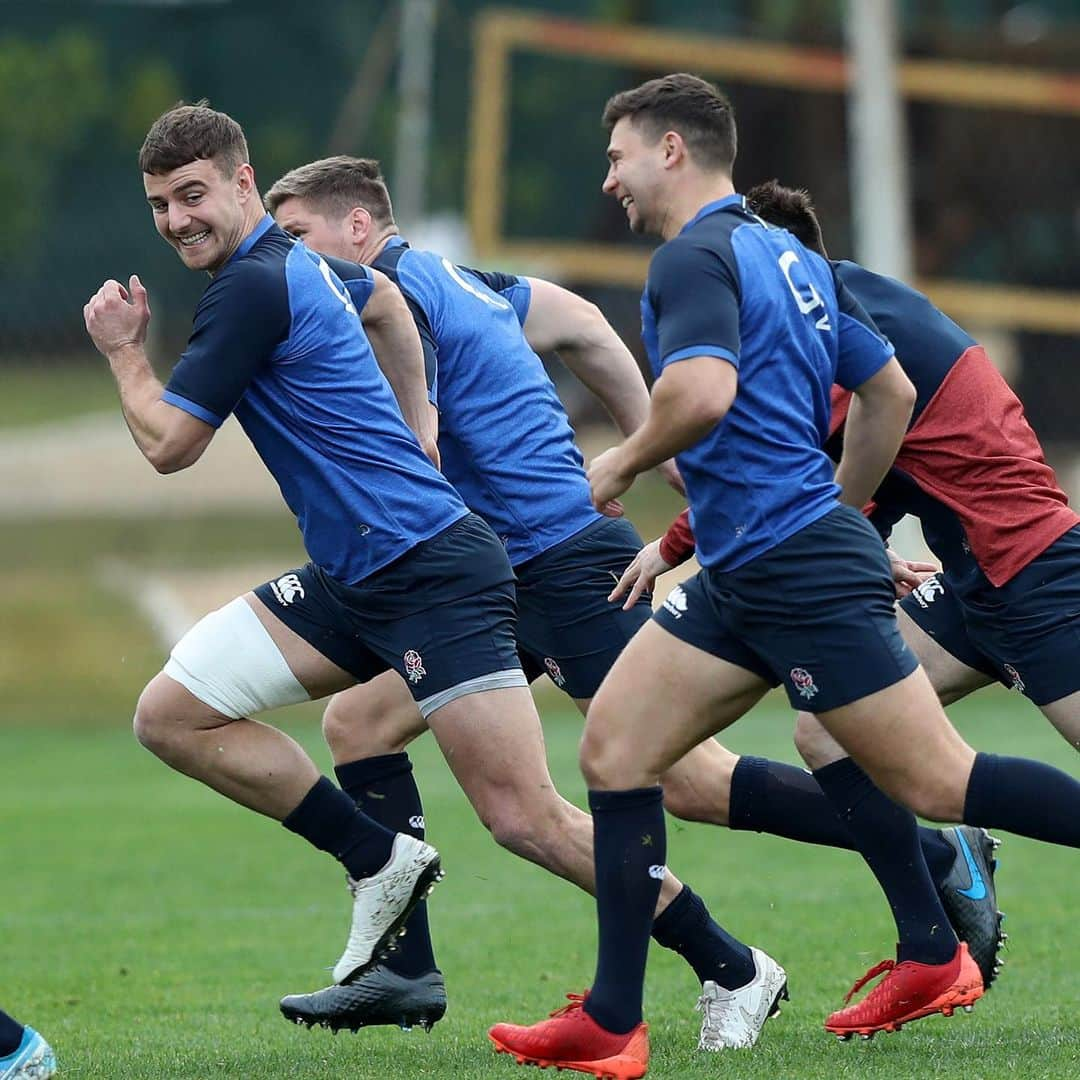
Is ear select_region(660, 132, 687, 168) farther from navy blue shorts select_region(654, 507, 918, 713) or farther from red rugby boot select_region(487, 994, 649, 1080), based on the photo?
red rugby boot select_region(487, 994, 649, 1080)

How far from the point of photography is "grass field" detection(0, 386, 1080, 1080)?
495cm

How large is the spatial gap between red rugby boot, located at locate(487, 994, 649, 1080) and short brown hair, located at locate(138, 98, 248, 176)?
2.17 metres

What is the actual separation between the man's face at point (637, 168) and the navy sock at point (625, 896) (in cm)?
131

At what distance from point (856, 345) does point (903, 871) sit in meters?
1.33

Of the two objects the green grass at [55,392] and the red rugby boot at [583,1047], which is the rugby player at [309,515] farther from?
the green grass at [55,392]

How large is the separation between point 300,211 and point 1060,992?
10.0ft

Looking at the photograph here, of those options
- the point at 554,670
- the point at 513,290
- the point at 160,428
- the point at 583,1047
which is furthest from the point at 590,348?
the point at 583,1047

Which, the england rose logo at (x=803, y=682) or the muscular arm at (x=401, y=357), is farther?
the muscular arm at (x=401, y=357)

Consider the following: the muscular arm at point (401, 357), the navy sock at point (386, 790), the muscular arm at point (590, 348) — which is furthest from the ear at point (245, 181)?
the navy sock at point (386, 790)

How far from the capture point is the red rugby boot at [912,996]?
16.1 ft

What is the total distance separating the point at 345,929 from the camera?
7.26 meters

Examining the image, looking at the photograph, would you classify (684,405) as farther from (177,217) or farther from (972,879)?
(972,879)

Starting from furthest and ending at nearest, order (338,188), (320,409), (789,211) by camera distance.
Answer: (338,188) < (789,211) < (320,409)

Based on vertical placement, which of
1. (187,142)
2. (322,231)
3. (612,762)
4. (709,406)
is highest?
(187,142)
